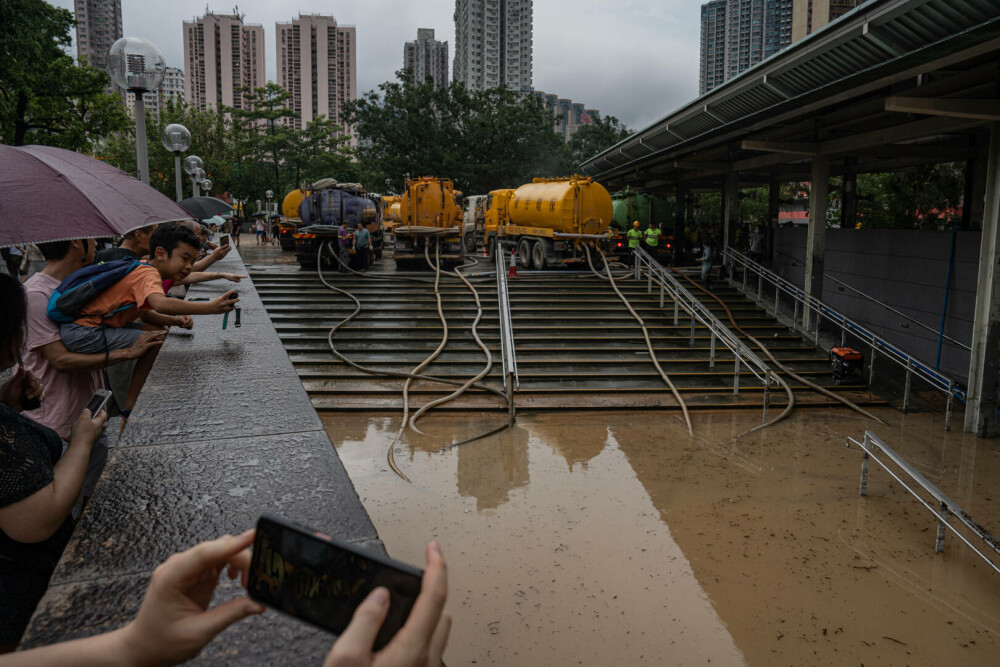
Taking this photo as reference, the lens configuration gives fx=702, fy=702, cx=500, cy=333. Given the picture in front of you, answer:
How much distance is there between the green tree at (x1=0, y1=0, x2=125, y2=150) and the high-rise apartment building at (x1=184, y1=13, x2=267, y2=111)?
6053cm

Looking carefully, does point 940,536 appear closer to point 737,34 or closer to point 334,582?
point 334,582

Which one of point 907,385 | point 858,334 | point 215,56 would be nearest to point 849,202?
point 858,334

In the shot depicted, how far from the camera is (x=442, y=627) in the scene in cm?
106

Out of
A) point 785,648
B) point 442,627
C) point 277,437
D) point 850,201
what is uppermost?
point 850,201

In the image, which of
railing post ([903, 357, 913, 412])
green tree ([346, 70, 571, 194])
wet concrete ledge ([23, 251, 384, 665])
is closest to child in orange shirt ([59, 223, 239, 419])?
wet concrete ledge ([23, 251, 384, 665])

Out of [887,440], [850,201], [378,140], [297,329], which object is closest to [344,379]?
[297,329]

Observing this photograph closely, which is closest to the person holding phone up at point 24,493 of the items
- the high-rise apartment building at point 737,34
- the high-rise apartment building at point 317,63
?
the high-rise apartment building at point 737,34

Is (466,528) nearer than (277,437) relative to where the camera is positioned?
No

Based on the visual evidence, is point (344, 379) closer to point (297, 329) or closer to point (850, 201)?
point (297, 329)

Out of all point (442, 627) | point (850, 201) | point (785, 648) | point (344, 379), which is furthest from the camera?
point (850, 201)

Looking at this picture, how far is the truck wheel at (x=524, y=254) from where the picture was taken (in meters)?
20.2

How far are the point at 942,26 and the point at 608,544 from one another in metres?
6.62

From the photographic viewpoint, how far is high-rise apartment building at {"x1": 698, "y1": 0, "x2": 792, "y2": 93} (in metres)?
74.8

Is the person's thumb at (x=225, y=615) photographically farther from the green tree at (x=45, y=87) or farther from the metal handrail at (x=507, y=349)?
the green tree at (x=45, y=87)
